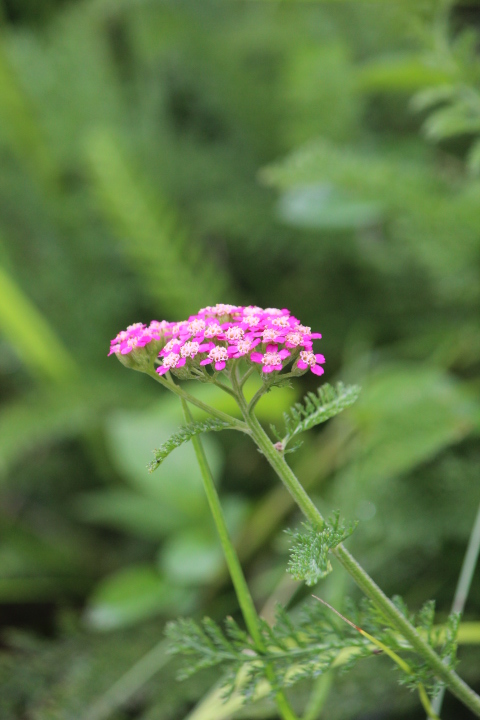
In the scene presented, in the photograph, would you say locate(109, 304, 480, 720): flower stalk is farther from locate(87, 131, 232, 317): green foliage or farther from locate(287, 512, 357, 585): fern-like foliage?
locate(87, 131, 232, 317): green foliage

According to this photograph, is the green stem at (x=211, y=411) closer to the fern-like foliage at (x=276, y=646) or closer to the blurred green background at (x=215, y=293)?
the fern-like foliage at (x=276, y=646)

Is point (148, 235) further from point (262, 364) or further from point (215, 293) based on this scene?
point (262, 364)

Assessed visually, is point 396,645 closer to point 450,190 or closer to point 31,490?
point 450,190

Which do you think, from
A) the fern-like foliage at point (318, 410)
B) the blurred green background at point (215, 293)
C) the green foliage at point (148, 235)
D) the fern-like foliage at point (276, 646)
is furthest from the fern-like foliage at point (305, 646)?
the green foliage at point (148, 235)

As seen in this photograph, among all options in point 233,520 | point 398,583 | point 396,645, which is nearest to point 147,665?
point 233,520

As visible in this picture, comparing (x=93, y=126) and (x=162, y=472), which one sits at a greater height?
(x=93, y=126)
